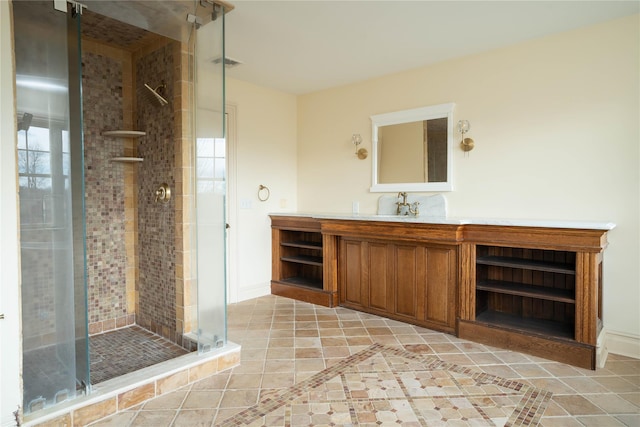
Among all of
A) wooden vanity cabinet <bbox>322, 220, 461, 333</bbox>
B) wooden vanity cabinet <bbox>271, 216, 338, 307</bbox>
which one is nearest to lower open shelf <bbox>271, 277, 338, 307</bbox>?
wooden vanity cabinet <bbox>271, 216, 338, 307</bbox>

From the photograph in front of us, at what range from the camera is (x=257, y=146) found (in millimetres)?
4676

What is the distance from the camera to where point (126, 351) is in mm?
2945

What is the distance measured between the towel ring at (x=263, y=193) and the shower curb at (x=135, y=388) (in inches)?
88.4

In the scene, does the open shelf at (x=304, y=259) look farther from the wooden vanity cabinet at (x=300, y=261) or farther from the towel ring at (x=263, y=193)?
the towel ring at (x=263, y=193)

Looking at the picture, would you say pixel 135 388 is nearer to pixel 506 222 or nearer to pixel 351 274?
pixel 351 274

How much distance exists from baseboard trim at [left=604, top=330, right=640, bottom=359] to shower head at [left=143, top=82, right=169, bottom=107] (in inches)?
153

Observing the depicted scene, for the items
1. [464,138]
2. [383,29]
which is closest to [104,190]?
[383,29]

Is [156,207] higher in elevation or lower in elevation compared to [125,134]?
lower

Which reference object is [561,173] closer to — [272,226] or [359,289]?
[359,289]

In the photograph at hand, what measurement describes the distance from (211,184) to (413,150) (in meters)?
2.24

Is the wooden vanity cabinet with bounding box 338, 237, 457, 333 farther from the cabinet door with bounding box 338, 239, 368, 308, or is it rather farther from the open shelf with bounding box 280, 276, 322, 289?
the open shelf with bounding box 280, 276, 322, 289

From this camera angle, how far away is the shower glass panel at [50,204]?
1.88m

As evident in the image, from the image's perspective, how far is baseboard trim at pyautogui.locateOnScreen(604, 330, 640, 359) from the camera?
291cm

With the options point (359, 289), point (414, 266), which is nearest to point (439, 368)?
point (414, 266)
